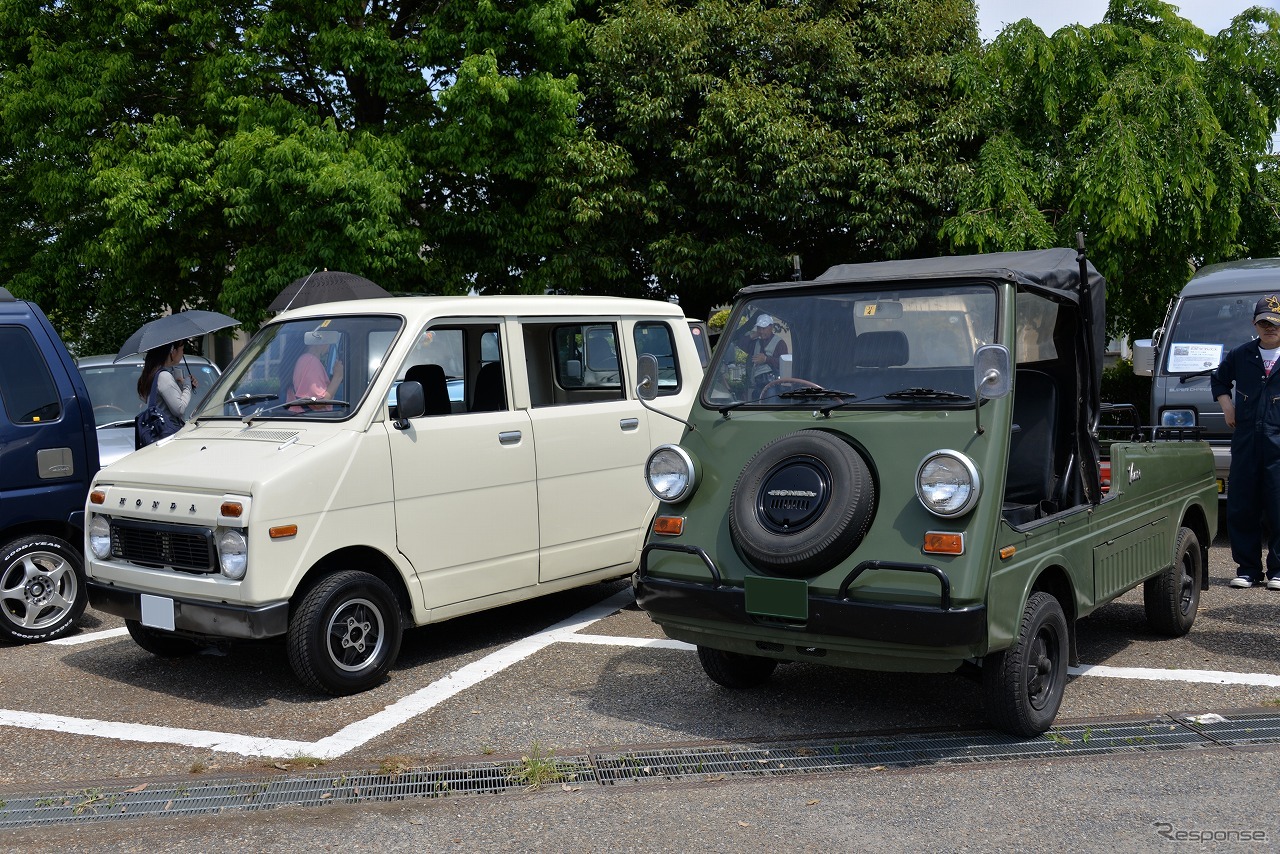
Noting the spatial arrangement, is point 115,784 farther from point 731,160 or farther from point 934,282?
point 731,160

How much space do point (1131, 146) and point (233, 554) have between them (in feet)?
43.2

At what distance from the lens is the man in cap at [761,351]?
18.8 ft

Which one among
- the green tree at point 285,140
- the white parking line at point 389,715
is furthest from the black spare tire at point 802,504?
the green tree at point 285,140

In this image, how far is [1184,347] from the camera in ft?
34.5

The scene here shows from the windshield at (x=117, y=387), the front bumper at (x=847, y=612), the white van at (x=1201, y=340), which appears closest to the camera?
the front bumper at (x=847, y=612)

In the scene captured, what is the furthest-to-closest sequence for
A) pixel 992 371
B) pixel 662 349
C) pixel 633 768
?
1. pixel 662 349
2. pixel 633 768
3. pixel 992 371

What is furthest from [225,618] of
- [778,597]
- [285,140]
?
[285,140]

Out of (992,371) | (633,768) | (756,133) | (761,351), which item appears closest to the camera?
(992,371)

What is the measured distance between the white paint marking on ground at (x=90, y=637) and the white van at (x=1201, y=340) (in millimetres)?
8382

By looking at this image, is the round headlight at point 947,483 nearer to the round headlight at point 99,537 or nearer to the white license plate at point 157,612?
the white license plate at point 157,612

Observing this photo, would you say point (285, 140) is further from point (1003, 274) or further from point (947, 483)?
point (947, 483)

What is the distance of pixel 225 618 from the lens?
18.6 ft

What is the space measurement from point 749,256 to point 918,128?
11.1 feet
